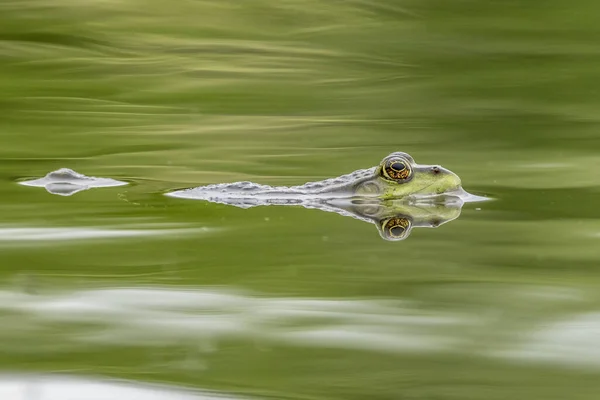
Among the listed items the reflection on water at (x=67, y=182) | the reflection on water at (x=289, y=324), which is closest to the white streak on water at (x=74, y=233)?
the reflection on water at (x=289, y=324)

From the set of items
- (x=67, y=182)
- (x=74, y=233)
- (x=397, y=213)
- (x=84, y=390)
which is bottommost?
(x=84, y=390)

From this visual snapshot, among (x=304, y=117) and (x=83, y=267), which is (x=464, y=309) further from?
(x=304, y=117)

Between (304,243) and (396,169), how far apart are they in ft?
5.62

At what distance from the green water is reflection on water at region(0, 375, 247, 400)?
0.08m

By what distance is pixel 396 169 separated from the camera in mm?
7859

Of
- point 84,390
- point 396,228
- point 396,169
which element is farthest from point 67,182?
point 84,390

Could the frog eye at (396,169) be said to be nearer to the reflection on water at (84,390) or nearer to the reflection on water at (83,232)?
the reflection on water at (83,232)

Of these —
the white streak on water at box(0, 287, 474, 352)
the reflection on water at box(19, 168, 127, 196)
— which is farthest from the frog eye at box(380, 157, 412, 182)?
the white streak on water at box(0, 287, 474, 352)

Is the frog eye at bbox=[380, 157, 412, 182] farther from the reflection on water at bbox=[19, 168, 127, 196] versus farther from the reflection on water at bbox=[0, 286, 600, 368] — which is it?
the reflection on water at bbox=[0, 286, 600, 368]

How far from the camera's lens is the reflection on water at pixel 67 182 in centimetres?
920

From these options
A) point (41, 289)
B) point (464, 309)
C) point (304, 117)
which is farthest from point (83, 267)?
point (304, 117)

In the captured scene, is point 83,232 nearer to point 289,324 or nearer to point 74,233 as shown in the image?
point 74,233

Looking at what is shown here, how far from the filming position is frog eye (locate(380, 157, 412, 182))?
778 cm

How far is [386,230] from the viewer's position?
22.1 ft
